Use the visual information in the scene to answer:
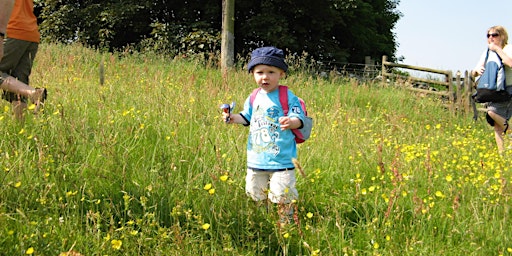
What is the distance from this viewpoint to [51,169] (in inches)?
127

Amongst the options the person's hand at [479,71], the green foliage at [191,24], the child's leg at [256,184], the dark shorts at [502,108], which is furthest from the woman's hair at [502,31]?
the green foliage at [191,24]

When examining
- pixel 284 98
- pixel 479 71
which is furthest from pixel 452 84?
pixel 284 98

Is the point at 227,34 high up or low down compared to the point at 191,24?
down

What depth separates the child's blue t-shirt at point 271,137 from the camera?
3137mm

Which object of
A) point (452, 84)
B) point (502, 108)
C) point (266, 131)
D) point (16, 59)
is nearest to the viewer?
point (266, 131)

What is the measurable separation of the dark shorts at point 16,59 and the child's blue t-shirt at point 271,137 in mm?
2344

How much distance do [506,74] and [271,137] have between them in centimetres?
405

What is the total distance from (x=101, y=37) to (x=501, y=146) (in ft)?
45.0

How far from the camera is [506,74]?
5.91 metres

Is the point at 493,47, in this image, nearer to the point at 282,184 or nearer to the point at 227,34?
the point at 282,184

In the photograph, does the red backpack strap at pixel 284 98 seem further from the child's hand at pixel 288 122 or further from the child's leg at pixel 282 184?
the child's leg at pixel 282 184

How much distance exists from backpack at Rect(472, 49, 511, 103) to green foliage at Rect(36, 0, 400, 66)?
907 centimetres

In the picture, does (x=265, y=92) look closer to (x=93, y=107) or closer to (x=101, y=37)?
(x=93, y=107)

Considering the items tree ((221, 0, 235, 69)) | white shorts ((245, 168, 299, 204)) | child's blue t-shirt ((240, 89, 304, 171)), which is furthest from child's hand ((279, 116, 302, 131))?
tree ((221, 0, 235, 69))
